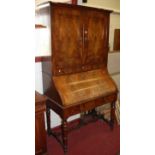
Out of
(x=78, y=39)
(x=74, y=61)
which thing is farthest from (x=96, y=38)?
(x=74, y=61)

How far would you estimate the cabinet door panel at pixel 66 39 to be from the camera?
2.37m

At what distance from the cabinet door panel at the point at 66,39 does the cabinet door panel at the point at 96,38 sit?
136mm

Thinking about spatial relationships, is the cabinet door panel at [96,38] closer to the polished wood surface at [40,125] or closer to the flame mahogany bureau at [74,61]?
the flame mahogany bureau at [74,61]

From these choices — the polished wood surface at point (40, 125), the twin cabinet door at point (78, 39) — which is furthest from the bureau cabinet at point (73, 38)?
the polished wood surface at point (40, 125)

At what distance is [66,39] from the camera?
2477mm

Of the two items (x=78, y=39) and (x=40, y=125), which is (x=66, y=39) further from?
(x=40, y=125)

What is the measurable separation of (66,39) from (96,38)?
1.81 feet

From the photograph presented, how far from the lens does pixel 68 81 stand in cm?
256
